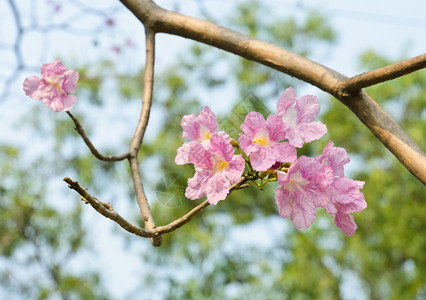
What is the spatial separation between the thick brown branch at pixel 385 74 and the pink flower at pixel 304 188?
0.24 metres

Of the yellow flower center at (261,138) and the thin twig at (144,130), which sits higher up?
the yellow flower center at (261,138)

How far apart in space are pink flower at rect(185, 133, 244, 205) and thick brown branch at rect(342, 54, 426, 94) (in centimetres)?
30

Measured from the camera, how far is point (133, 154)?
106cm

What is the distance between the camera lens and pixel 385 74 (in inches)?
32.2

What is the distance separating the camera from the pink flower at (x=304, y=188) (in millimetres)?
648

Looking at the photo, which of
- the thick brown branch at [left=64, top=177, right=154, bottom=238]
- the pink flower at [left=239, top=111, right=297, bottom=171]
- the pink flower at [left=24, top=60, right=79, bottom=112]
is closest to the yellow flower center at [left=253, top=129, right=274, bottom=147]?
the pink flower at [left=239, top=111, right=297, bottom=171]

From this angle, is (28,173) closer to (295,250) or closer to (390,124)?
(295,250)

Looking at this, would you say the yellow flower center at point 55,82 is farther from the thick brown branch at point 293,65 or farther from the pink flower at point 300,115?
the pink flower at point 300,115

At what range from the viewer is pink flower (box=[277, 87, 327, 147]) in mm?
699

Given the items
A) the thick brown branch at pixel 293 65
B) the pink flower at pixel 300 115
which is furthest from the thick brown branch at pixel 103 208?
the thick brown branch at pixel 293 65

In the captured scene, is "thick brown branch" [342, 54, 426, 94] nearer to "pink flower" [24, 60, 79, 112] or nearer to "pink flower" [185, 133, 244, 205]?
"pink flower" [185, 133, 244, 205]

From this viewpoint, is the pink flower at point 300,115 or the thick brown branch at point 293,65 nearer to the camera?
the pink flower at point 300,115

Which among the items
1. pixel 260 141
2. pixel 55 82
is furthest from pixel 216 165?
pixel 55 82

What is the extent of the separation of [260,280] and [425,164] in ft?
15.0
